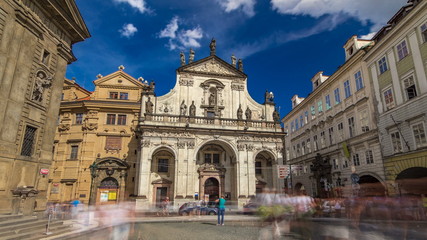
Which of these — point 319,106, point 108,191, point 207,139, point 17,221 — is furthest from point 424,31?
point 108,191

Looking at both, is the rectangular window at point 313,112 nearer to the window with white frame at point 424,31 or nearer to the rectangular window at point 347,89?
the rectangular window at point 347,89

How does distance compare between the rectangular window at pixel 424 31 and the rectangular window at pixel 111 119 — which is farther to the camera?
the rectangular window at pixel 111 119

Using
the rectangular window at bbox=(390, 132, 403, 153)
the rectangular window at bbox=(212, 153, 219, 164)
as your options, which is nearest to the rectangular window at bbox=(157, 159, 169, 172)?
the rectangular window at bbox=(212, 153, 219, 164)

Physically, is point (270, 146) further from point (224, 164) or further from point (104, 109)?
point (104, 109)

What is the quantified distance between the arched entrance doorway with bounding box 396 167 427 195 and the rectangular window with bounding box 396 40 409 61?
9.00 metres

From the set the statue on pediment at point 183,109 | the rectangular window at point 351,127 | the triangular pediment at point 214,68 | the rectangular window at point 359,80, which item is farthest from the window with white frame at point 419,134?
the statue on pediment at point 183,109

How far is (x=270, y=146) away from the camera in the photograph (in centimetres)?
2991

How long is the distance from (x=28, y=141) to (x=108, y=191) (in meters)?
14.3

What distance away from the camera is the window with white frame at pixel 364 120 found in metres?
24.8

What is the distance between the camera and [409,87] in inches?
777

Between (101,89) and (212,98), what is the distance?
13.7 m

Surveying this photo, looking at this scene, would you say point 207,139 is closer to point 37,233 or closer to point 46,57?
point 46,57

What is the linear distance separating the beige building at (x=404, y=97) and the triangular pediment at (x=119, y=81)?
26.3m

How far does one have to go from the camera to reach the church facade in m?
26.9
